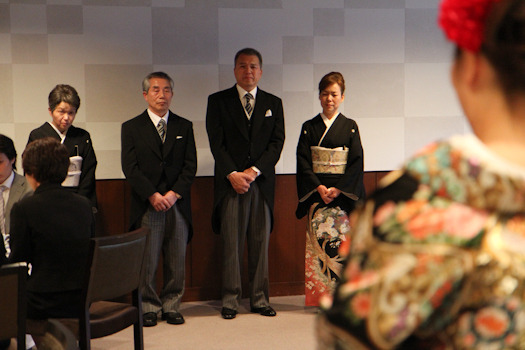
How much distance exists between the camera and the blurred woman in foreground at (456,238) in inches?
30.0

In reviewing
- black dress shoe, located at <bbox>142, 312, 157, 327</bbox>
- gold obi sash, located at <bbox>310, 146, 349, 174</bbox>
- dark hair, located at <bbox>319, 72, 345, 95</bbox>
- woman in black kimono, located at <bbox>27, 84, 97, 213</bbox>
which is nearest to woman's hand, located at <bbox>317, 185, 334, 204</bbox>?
gold obi sash, located at <bbox>310, 146, 349, 174</bbox>

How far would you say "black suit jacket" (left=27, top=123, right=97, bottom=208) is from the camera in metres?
4.41

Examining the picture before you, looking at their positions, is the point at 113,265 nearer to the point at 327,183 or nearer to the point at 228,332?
the point at 228,332

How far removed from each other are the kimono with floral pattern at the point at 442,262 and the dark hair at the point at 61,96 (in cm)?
382

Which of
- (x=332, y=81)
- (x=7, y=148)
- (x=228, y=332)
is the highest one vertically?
(x=332, y=81)

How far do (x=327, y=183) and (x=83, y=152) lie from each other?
Answer: 64.2 inches

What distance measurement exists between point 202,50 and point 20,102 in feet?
4.28

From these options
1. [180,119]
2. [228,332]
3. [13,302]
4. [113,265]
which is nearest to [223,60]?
[180,119]

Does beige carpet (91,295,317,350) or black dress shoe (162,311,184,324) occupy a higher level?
black dress shoe (162,311,184,324)

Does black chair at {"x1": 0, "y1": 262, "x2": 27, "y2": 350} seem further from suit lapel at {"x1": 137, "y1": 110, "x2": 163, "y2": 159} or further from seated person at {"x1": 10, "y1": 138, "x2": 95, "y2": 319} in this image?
suit lapel at {"x1": 137, "y1": 110, "x2": 163, "y2": 159}

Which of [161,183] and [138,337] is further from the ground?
[161,183]

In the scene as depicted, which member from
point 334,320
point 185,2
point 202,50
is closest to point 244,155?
point 202,50

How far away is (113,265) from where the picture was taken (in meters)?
2.76

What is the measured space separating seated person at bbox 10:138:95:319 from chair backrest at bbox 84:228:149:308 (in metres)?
0.12
